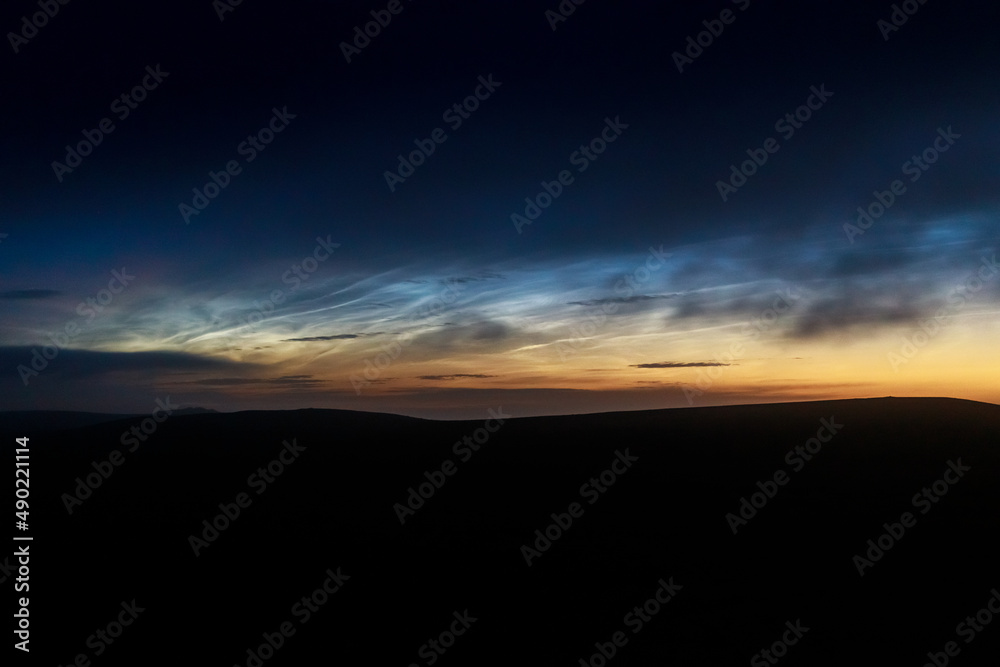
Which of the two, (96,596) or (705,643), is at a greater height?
(96,596)

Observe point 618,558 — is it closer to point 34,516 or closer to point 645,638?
point 645,638

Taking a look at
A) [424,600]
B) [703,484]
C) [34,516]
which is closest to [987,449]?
[703,484]

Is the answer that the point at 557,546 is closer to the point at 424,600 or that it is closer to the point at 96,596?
the point at 424,600

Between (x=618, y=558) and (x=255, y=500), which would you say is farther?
(x=255, y=500)

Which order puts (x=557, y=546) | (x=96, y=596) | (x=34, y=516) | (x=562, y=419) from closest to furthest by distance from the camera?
1. (x=96, y=596)
2. (x=557, y=546)
3. (x=34, y=516)
4. (x=562, y=419)

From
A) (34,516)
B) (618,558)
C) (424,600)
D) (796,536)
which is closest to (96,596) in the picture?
(424,600)

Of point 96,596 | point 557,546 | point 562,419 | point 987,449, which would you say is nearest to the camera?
point 96,596

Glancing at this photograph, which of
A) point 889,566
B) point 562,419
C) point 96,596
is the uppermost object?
point 562,419
